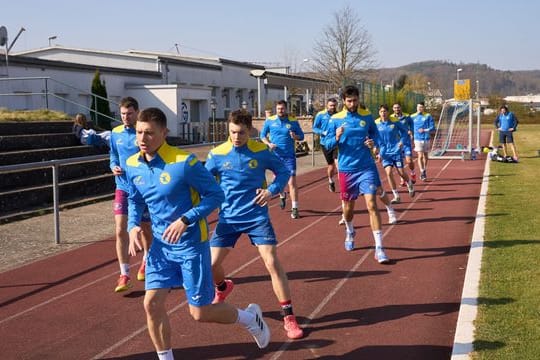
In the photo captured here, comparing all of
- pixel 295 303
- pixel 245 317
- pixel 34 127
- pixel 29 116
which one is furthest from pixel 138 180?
pixel 29 116

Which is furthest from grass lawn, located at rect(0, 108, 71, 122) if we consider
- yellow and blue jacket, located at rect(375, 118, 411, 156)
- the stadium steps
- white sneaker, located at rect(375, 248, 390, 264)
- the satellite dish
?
white sneaker, located at rect(375, 248, 390, 264)

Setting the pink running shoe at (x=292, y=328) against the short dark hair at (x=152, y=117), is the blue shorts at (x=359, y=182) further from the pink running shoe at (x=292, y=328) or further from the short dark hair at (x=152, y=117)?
the short dark hair at (x=152, y=117)

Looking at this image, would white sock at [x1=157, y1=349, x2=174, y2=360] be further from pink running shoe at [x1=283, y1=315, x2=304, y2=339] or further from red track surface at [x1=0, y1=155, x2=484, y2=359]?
pink running shoe at [x1=283, y1=315, x2=304, y2=339]

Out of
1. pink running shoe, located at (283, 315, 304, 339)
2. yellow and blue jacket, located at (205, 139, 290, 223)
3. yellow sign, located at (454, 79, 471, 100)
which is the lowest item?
pink running shoe, located at (283, 315, 304, 339)

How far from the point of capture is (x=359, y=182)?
894 cm

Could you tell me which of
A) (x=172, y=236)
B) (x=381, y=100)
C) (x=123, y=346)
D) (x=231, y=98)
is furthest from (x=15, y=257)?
(x=231, y=98)

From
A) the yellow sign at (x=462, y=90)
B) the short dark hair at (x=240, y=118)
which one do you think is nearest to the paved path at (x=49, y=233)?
the short dark hair at (x=240, y=118)

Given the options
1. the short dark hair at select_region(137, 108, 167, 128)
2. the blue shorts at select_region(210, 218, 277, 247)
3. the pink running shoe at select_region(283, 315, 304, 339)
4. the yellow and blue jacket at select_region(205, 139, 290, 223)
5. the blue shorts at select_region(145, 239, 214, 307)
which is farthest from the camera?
the yellow and blue jacket at select_region(205, 139, 290, 223)

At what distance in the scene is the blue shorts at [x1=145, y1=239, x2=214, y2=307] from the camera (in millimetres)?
4738

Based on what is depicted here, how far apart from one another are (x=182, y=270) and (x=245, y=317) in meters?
0.83

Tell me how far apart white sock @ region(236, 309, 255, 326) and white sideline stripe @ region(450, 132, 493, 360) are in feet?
5.07

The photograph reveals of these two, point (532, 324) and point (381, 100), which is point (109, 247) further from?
point (381, 100)

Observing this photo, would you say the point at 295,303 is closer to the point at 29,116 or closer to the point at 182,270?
the point at 182,270

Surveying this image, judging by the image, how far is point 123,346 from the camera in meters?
5.79
